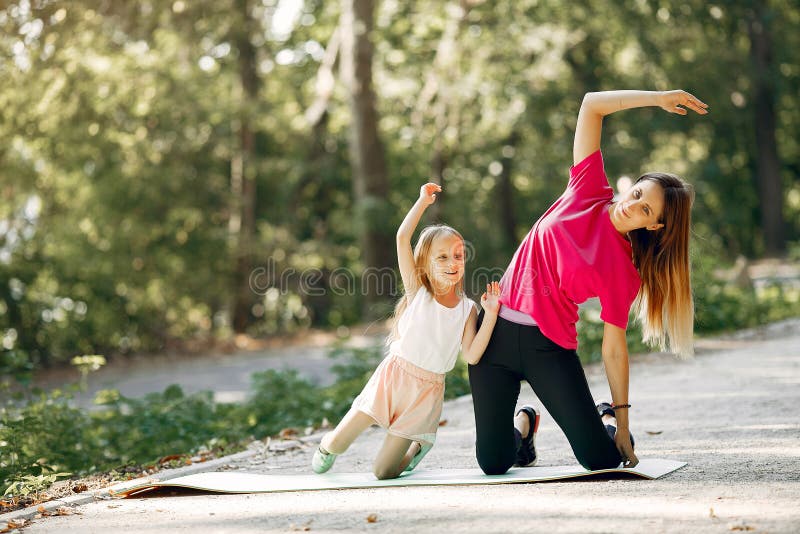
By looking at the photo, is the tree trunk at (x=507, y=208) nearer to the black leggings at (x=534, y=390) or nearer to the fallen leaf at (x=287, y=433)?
the fallen leaf at (x=287, y=433)

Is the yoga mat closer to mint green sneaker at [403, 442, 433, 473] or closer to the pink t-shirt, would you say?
mint green sneaker at [403, 442, 433, 473]

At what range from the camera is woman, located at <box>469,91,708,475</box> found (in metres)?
4.73

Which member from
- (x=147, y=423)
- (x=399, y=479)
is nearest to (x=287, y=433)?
(x=147, y=423)

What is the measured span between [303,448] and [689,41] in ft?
63.5

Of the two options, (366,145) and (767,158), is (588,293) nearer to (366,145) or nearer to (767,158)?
(366,145)

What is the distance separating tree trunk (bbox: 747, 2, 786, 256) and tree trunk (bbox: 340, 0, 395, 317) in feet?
44.8

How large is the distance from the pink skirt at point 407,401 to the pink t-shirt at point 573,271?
58 centimetres

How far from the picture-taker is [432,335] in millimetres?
4934

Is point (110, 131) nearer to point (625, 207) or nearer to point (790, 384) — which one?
point (790, 384)

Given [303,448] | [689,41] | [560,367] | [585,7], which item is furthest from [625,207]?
[689,41]

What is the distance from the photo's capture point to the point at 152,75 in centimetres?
1716

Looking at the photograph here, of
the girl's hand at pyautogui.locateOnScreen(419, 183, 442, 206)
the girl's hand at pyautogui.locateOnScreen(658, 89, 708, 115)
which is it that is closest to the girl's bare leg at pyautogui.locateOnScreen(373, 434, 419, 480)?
the girl's hand at pyautogui.locateOnScreen(419, 183, 442, 206)

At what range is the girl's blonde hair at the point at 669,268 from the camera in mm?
4773

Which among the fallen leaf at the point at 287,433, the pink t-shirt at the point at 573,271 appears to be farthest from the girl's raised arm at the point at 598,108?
the fallen leaf at the point at 287,433
